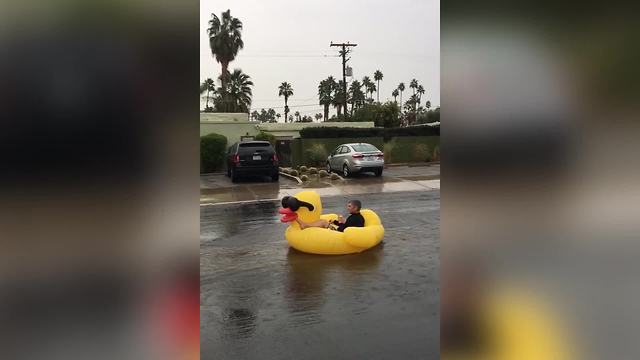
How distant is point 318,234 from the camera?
26.2 feet

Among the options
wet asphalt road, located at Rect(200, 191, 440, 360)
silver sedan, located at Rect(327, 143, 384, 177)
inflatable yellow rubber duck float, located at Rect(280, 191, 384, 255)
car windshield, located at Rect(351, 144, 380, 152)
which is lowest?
wet asphalt road, located at Rect(200, 191, 440, 360)

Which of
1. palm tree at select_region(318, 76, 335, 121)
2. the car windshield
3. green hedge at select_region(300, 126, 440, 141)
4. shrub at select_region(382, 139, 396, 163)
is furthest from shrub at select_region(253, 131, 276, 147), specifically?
palm tree at select_region(318, 76, 335, 121)

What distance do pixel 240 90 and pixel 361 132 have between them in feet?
119

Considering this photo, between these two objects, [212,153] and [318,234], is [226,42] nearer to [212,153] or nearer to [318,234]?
[212,153]

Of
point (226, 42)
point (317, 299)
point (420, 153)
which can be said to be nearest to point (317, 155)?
point (420, 153)

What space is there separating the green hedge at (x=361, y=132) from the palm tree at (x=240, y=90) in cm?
3125

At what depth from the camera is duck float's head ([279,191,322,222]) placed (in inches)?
323

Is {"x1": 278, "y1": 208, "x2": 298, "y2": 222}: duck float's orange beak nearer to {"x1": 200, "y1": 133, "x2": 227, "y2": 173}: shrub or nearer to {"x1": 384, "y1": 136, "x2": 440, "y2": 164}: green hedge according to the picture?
{"x1": 200, "y1": 133, "x2": 227, "y2": 173}: shrub

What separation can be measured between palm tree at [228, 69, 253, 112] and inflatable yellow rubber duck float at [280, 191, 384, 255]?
51.6 metres
